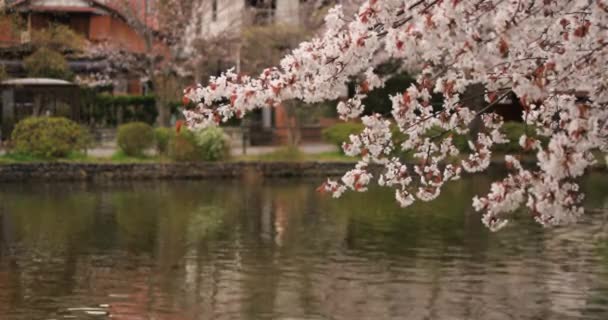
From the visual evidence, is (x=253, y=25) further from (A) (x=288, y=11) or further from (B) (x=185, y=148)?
(B) (x=185, y=148)

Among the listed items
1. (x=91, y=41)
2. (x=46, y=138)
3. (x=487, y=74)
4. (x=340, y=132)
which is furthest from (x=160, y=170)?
(x=487, y=74)

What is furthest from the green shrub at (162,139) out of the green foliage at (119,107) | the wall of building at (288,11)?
the wall of building at (288,11)

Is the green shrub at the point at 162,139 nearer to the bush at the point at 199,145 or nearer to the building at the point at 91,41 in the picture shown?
the bush at the point at 199,145

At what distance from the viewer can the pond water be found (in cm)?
1450

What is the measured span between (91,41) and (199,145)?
2193cm

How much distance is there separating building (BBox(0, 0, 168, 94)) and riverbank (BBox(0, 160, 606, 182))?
6.17 m

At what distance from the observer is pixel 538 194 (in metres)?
8.65

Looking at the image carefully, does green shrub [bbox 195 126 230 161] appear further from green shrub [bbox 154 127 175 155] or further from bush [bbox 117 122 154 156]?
bush [bbox 117 122 154 156]

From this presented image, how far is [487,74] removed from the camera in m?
9.80

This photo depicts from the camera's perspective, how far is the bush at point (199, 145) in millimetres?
37500

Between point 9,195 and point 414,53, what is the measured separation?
23768mm

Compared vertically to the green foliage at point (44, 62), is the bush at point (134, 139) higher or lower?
lower

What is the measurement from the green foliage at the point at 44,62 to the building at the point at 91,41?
53 centimetres

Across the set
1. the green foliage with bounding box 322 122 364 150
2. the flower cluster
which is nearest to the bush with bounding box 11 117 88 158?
the green foliage with bounding box 322 122 364 150
